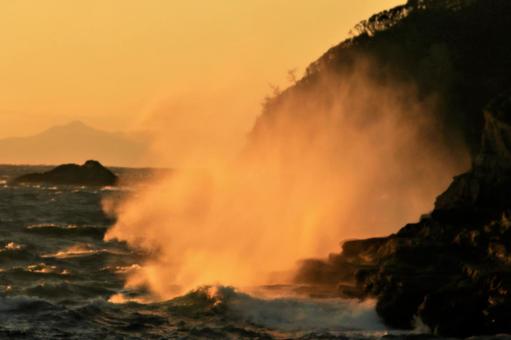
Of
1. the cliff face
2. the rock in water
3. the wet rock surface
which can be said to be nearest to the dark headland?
the wet rock surface

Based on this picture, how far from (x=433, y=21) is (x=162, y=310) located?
52.5 meters

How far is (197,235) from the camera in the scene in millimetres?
54094

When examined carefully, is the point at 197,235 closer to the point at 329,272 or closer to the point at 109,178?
the point at 329,272

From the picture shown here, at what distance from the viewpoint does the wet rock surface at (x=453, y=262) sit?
74.3 feet

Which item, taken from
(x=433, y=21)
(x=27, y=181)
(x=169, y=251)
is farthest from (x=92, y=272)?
(x=27, y=181)

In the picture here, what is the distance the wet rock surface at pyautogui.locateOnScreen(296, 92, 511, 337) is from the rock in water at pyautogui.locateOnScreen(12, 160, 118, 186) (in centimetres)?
11911

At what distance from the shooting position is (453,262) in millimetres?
25156

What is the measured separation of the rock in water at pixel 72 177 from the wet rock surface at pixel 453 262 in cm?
11911

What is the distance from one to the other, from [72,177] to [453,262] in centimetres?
12808

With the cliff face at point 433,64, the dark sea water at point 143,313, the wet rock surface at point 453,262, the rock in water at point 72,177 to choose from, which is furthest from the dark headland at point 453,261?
the rock in water at point 72,177

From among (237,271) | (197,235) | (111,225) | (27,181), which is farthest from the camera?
(27,181)

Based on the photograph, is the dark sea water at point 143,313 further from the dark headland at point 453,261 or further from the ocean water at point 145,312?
the dark headland at point 453,261

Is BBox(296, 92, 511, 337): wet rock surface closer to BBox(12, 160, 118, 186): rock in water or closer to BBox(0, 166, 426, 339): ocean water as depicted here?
BBox(0, 166, 426, 339): ocean water

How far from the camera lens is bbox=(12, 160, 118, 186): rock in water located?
146 metres
